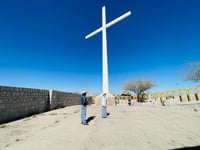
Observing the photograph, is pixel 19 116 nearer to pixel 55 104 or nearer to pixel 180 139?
→ pixel 55 104

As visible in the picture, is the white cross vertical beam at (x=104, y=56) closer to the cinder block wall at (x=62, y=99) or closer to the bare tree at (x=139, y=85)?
the cinder block wall at (x=62, y=99)

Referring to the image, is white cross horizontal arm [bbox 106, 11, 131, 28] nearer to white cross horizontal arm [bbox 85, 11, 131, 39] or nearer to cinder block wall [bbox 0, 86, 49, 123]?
white cross horizontal arm [bbox 85, 11, 131, 39]

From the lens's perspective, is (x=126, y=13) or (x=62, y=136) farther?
(x=126, y=13)

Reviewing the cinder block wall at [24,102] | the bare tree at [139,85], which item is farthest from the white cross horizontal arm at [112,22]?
the bare tree at [139,85]

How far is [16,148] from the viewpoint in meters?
2.72

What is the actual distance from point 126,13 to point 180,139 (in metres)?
11.7

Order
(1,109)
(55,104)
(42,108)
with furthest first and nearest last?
(55,104) < (42,108) < (1,109)

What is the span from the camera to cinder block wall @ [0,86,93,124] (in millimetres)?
5301

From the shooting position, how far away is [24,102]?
21.2ft

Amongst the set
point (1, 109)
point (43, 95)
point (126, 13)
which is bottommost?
point (1, 109)

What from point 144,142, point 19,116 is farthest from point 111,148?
point 19,116

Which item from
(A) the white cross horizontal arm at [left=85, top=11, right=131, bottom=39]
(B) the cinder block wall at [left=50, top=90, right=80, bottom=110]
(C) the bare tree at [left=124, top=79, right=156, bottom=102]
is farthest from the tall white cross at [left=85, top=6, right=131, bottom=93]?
(C) the bare tree at [left=124, top=79, right=156, bottom=102]

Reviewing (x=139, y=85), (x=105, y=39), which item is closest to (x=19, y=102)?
(x=105, y=39)

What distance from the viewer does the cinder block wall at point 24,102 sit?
5.30 meters
